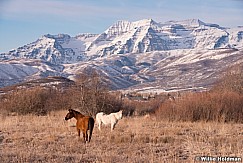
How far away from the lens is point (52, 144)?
580 inches

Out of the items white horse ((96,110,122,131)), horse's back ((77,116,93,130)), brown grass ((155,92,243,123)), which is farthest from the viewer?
brown grass ((155,92,243,123))

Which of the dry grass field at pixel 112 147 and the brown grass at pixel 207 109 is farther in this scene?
the brown grass at pixel 207 109

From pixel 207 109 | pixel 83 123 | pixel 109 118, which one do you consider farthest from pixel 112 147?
pixel 207 109

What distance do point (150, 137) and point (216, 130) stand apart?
4.61 meters

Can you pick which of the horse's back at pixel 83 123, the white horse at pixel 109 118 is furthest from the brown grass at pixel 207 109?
the horse's back at pixel 83 123

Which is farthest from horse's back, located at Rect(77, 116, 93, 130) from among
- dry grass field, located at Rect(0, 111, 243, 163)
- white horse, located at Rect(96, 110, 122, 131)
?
white horse, located at Rect(96, 110, 122, 131)

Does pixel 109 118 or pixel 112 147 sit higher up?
pixel 109 118

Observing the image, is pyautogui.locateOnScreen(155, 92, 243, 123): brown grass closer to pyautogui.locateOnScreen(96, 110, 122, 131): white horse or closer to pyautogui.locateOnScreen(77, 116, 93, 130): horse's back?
pyautogui.locateOnScreen(96, 110, 122, 131): white horse

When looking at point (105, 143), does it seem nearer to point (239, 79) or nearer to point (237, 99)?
point (237, 99)

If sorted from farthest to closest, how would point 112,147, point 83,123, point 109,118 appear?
point 109,118 → point 83,123 → point 112,147

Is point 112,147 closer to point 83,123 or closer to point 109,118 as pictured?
point 83,123

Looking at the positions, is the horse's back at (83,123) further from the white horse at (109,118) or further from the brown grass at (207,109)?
the brown grass at (207,109)

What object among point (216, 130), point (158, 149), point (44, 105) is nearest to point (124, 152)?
point (158, 149)

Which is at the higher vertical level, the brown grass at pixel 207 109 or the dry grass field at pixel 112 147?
the brown grass at pixel 207 109
